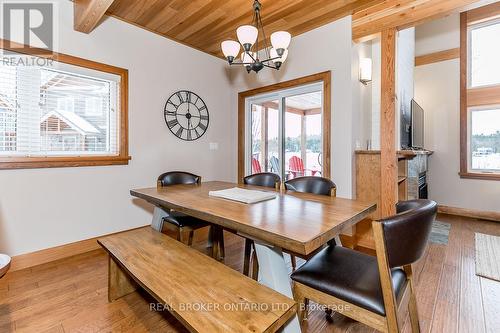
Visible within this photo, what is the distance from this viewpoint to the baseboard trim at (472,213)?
13.0 ft

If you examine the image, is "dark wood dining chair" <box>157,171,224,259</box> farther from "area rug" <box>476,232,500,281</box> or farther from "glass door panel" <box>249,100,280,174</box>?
"area rug" <box>476,232,500,281</box>

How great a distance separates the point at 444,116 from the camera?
4.56 m

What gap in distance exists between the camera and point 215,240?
2.51m

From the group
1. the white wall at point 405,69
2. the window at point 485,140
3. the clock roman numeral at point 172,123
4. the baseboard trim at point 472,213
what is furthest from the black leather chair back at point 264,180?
the window at point 485,140

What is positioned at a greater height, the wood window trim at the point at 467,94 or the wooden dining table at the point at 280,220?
the wood window trim at the point at 467,94

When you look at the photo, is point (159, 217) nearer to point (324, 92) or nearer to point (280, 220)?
point (280, 220)

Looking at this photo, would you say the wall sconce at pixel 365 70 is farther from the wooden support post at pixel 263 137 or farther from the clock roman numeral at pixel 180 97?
the clock roman numeral at pixel 180 97

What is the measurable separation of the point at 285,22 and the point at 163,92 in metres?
1.76

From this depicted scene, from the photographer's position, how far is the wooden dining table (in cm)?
105

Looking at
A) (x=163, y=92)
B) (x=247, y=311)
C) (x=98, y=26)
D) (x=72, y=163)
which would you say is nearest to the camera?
(x=247, y=311)

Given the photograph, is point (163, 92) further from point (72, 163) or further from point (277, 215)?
point (277, 215)

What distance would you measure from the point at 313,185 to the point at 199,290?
1.32m

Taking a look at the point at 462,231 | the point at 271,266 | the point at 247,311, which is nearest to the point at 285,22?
the point at 271,266

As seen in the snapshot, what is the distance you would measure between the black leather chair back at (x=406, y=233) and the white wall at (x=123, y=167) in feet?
9.34
